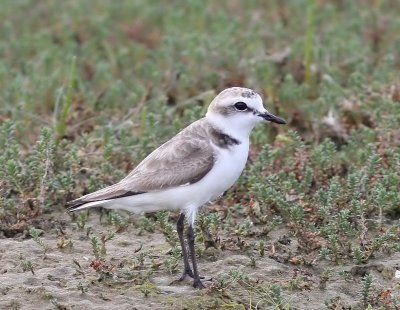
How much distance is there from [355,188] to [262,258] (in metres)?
1.06

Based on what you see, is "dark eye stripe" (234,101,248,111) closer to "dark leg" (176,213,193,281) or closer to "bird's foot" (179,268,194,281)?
"dark leg" (176,213,193,281)

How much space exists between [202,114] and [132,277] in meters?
2.66

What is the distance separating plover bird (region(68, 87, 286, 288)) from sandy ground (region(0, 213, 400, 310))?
25 cm

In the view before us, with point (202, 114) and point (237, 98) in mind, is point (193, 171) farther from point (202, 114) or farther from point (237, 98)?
point (202, 114)

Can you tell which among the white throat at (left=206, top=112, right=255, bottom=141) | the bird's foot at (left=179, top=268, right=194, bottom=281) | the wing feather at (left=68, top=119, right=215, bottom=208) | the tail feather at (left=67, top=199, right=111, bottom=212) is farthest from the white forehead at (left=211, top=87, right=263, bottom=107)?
the bird's foot at (left=179, top=268, right=194, bottom=281)

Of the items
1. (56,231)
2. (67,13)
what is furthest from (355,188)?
(67,13)

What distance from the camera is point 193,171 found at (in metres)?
6.40

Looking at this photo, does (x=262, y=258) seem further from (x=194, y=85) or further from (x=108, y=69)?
(x=108, y=69)

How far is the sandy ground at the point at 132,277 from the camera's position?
6.04 meters

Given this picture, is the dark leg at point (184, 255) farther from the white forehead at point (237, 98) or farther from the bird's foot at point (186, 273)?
the white forehead at point (237, 98)

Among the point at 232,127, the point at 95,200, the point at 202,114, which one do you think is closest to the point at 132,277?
the point at 95,200

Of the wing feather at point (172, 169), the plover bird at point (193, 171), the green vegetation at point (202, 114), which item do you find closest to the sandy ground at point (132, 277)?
the green vegetation at point (202, 114)

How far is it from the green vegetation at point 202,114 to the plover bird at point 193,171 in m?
0.27

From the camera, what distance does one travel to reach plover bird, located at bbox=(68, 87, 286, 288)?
6.39m
